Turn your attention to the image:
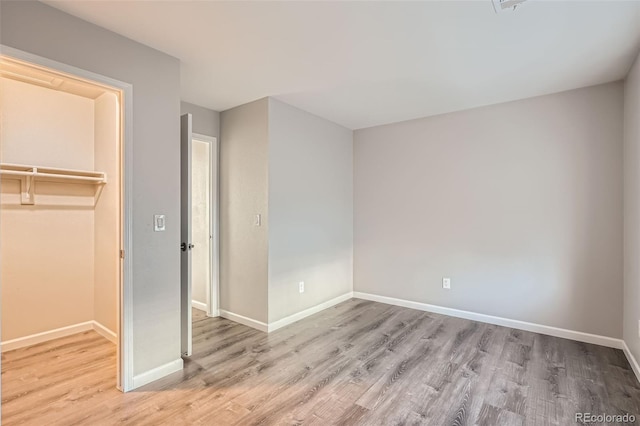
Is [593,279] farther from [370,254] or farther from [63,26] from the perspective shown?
[63,26]

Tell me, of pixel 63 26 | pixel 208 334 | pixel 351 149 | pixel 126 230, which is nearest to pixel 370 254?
pixel 351 149

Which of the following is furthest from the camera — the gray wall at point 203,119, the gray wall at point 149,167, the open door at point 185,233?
→ the gray wall at point 203,119

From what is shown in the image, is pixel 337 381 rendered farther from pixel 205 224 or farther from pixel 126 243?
pixel 205 224

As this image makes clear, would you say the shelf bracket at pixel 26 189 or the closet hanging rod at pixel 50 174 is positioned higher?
the closet hanging rod at pixel 50 174

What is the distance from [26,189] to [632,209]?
17.6 ft

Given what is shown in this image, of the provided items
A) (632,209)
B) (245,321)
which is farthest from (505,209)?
(245,321)

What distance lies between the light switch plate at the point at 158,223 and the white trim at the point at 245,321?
1.59 metres

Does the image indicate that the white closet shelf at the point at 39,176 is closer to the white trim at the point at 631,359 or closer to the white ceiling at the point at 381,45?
the white ceiling at the point at 381,45

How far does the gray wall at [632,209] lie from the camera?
7.88 feet

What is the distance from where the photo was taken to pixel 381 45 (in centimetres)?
231

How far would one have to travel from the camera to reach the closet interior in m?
2.92

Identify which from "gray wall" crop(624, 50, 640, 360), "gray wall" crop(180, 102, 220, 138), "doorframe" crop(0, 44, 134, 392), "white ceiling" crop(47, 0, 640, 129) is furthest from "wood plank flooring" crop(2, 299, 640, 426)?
"white ceiling" crop(47, 0, 640, 129)

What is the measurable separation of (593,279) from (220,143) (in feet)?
13.8

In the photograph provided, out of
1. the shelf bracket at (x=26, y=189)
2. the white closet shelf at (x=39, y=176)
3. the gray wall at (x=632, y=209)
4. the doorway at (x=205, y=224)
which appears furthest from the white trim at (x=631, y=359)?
the shelf bracket at (x=26, y=189)
